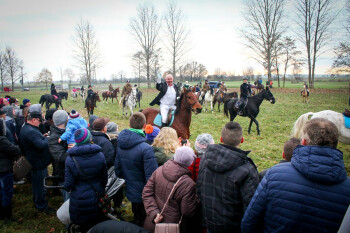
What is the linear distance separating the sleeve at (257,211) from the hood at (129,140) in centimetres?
179

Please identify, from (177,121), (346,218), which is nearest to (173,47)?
(177,121)

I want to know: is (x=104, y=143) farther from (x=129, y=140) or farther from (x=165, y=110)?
(x=165, y=110)

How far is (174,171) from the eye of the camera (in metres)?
2.32

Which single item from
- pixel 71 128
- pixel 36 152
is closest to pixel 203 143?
pixel 71 128

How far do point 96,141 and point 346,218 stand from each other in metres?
3.55

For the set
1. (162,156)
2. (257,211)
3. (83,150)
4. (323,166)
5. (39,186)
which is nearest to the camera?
(323,166)

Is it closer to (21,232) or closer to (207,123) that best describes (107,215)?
(21,232)

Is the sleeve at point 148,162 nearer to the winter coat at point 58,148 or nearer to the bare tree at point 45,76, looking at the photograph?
the winter coat at point 58,148

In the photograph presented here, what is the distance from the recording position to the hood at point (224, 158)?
1.90m

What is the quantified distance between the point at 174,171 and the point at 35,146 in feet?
9.89

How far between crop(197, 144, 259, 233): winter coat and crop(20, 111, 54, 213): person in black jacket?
3.32 m

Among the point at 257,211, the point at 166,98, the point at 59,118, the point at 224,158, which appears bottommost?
the point at 257,211

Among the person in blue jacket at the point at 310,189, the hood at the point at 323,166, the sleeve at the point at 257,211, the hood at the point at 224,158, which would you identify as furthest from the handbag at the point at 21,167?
the hood at the point at 323,166

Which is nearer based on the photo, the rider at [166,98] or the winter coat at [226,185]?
the winter coat at [226,185]
